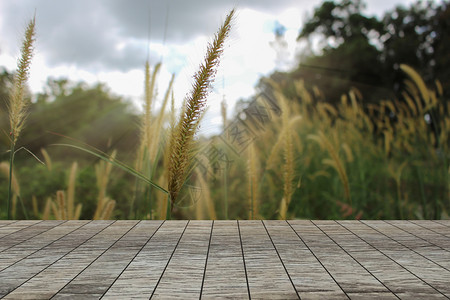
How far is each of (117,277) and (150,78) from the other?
0.82 m

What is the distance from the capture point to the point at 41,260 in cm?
119

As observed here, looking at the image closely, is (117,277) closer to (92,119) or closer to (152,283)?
(152,283)

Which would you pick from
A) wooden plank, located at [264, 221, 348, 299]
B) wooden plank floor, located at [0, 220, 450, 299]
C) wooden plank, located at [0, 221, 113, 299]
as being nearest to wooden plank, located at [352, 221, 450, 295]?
wooden plank floor, located at [0, 220, 450, 299]

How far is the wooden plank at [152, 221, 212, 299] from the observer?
35.7 inches

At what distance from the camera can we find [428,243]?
142cm

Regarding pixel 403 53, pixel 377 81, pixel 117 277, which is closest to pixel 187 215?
pixel 117 277

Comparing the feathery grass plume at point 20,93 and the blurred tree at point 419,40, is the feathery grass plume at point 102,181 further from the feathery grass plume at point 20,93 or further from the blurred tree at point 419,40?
the blurred tree at point 419,40

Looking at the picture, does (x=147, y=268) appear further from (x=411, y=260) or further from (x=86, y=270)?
(x=411, y=260)

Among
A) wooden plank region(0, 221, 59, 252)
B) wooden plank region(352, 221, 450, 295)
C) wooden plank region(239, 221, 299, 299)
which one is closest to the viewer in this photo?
wooden plank region(239, 221, 299, 299)

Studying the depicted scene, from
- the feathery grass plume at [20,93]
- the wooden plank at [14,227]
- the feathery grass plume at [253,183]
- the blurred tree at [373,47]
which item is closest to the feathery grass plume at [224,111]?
the feathery grass plume at [253,183]

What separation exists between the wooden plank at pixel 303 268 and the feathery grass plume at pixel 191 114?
38 cm

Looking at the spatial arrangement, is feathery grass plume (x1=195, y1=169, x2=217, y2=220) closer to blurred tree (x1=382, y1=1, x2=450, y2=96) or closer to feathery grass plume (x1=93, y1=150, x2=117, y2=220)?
feathery grass plume (x1=93, y1=150, x2=117, y2=220)

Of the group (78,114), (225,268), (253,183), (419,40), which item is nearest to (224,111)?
(253,183)

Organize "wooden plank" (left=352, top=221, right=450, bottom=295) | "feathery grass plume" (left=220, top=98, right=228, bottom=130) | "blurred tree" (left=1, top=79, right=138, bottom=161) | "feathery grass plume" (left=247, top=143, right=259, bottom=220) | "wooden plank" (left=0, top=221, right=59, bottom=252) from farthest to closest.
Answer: "blurred tree" (left=1, top=79, right=138, bottom=161) < "feathery grass plume" (left=220, top=98, right=228, bottom=130) < "feathery grass plume" (left=247, top=143, right=259, bottom=220) < "wooden plank" (left=0, top=221, right=59, bottom=252) < "wooden plank" (left=352, top=221, right=450, bottom=295)
